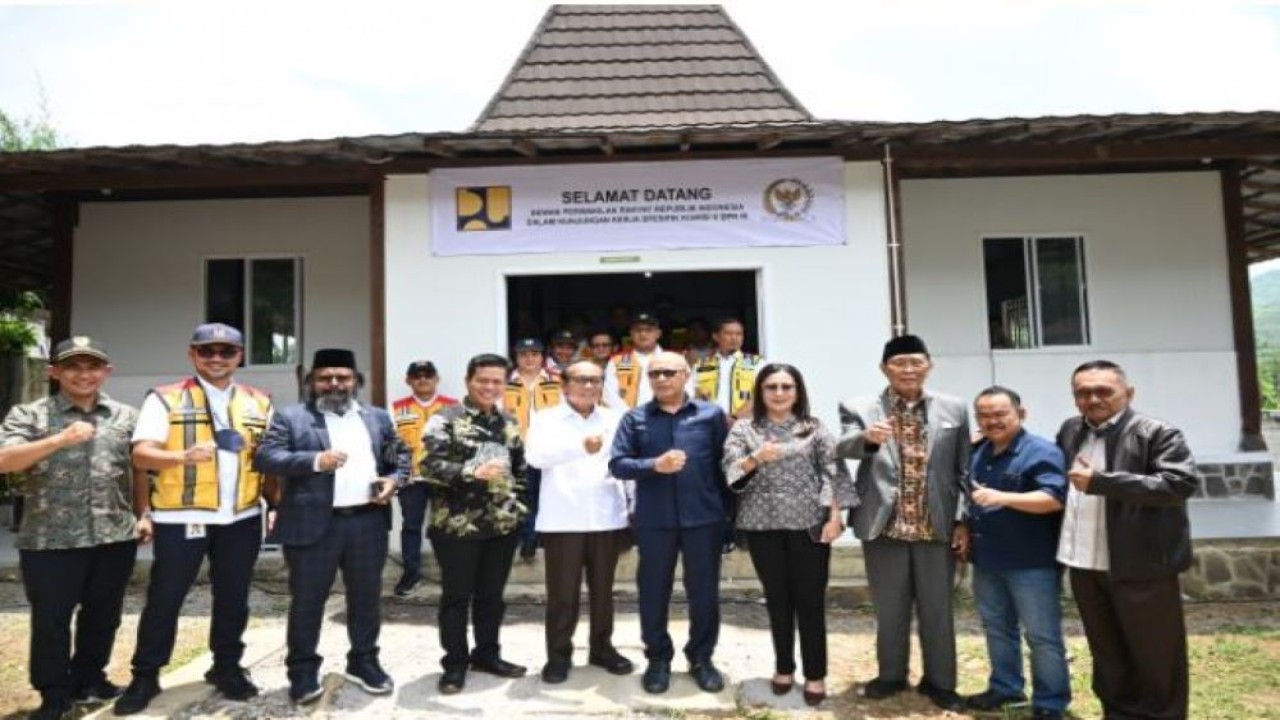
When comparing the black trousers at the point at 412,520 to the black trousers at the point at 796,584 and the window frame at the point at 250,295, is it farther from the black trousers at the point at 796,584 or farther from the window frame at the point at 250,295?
the window frame at the point at 250,295

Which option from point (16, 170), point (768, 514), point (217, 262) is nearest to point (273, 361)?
point (217, 262)

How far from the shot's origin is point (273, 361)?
356 inches

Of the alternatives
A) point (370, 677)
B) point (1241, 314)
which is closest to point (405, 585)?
point (370, 677)

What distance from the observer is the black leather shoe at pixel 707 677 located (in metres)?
4.22

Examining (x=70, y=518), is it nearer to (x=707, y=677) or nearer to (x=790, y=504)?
(x=707, y=677)

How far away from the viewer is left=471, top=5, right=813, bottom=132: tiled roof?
28.9ft

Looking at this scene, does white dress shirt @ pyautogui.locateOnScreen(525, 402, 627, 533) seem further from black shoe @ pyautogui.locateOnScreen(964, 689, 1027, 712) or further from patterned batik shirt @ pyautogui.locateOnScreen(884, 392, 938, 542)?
black shoe @ pyautogui.locateOnScreen(964, 689, 1027, 712)

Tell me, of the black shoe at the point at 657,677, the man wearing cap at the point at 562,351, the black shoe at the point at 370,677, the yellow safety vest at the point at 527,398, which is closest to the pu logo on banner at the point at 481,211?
the man wearing cap at the point at 562,351

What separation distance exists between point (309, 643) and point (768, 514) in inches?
95.1

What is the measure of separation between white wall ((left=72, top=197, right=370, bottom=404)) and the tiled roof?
2.18 m

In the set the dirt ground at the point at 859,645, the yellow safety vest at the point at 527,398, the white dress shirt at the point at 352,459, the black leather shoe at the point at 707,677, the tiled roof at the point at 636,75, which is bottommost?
the dirt ground at the point at 859,645

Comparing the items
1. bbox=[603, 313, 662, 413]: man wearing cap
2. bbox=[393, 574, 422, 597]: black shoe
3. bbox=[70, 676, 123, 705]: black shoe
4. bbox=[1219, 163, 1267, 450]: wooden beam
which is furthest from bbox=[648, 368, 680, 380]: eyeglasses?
bbox=[1219, 163, 1267, 450]: wooden beam

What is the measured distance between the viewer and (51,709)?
396cm

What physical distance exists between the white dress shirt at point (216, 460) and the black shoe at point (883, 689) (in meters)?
3.35
